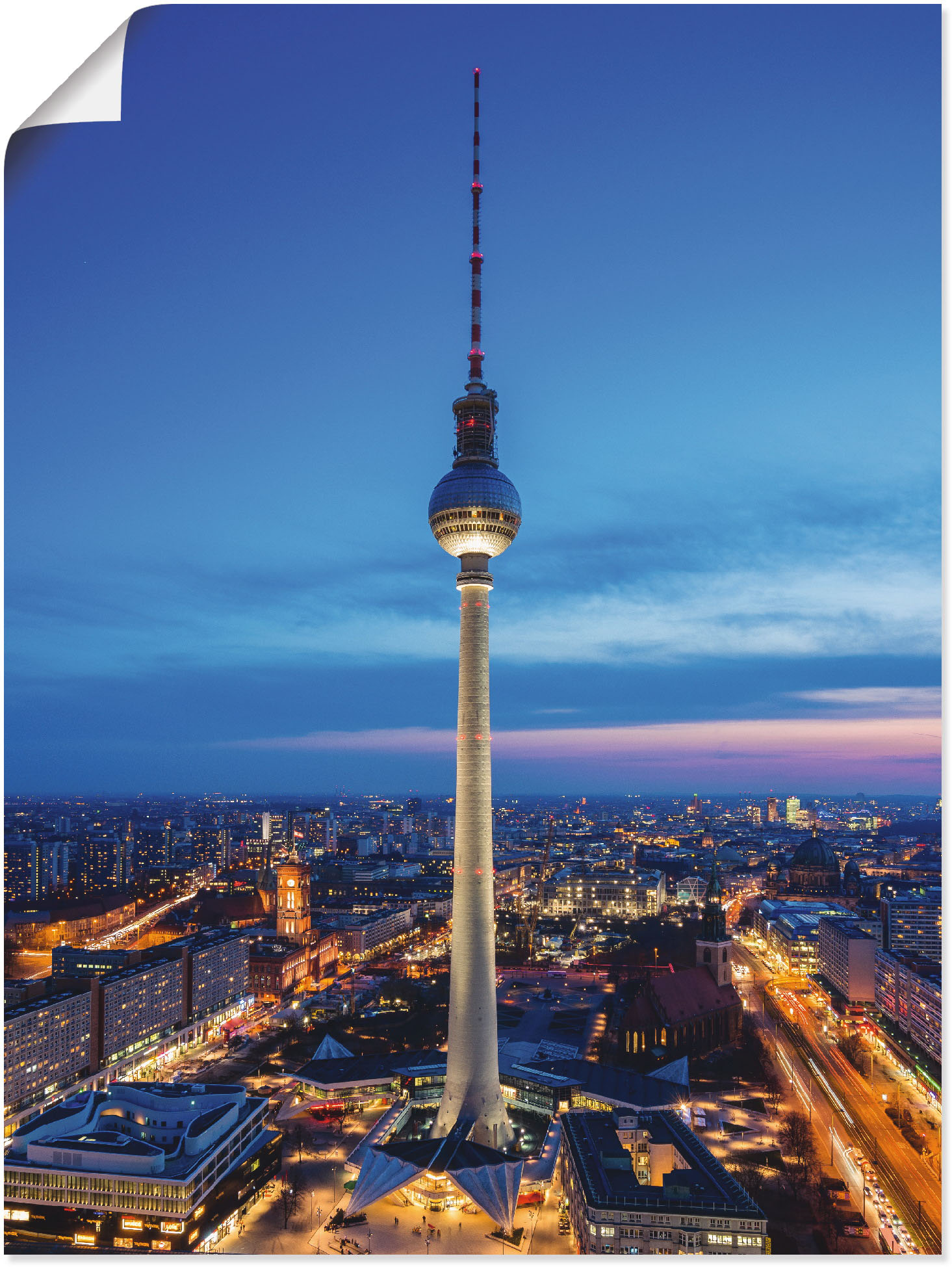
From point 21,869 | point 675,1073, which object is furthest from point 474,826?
point 21,869

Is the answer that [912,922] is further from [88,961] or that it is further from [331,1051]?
[88,961]

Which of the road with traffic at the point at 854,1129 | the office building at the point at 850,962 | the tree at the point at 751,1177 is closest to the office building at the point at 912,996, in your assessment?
the office building at the point at 850,962

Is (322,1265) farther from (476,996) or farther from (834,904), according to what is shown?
(834,904)

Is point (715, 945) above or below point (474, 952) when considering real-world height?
below

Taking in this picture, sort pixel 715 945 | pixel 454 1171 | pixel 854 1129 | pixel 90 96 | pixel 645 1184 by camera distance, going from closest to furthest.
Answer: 1. pixel 90 96
2. pixel 645 1184
3. pixel 454 1171
4. pixel 854 1129
5. pixel 715 945

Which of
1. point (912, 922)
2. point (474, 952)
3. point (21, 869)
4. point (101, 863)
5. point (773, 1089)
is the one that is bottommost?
point (101, 863)
